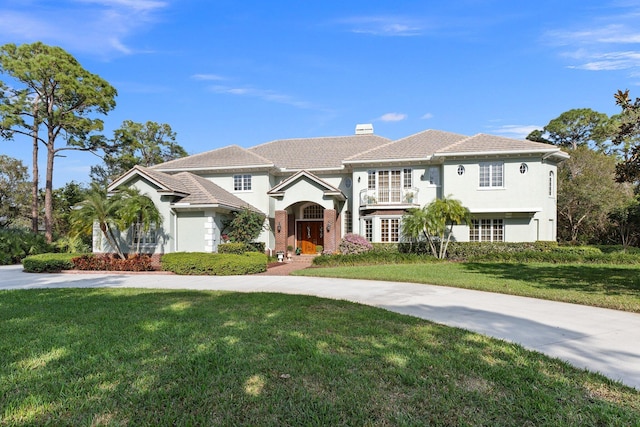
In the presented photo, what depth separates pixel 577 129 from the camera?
41.7 metres

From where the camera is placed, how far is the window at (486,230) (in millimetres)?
23094

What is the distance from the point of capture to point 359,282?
498 inches

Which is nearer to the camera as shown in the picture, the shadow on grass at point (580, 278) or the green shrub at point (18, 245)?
the shadow on grass at point (580, 278)

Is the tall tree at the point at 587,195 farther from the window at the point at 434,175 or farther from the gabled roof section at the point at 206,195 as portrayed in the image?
the gabled roof section at the point at 206,195

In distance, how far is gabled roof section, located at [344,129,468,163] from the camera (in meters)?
23.6

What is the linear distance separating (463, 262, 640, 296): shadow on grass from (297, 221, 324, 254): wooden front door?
1291 centimetres

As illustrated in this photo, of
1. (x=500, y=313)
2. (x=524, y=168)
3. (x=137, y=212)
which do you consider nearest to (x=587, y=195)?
(x=524, y=168)

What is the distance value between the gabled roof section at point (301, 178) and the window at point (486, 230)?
848 centimetres

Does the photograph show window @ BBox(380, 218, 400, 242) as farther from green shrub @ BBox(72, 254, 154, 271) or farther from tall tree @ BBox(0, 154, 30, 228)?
tall tree @ BBox(0, 154, 30, 228)

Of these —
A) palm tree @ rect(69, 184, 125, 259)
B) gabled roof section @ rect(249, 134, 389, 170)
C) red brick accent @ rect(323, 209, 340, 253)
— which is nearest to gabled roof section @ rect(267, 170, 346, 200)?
red brick accent @ rect(323, 209, 340, 253)

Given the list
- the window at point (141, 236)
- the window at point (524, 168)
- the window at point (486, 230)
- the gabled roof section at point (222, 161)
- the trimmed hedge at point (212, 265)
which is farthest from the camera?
the gabled roof section at point (222, 161)

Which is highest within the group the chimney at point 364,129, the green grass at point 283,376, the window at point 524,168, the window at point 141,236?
the chimney at point 364,129

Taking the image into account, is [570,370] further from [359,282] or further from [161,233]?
[161,233]

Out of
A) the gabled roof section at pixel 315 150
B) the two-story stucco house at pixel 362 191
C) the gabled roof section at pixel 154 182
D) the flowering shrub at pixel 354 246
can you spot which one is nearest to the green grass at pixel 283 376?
the gabled roof section at pixel 154 182
